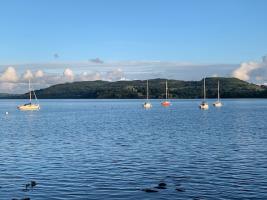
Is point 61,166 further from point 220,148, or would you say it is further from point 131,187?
point 220,148

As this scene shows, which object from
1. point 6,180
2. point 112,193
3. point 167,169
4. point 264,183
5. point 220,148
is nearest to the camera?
point 112,193

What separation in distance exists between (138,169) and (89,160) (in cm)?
844

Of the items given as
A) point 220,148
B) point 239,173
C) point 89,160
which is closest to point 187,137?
point 220,148

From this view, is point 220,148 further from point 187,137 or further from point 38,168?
point 38,168

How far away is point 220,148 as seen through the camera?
6031 centimetres

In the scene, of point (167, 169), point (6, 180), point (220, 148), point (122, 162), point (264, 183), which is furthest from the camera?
point (220, 148)

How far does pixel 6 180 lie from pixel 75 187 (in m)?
7.30

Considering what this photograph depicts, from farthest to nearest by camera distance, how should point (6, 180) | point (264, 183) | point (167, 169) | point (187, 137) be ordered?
point (187, 137)
point (167, 169)
point (6, 180)
point (264, 183)

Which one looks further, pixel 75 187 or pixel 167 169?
pixel 167 169

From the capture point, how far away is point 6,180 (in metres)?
39.0

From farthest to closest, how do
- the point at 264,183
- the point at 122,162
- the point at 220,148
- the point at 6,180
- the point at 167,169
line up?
1. the point at 220,148
2. the point at 122,162
3. the point at 167,169
4. the point at 6,180
5. the point at 264,183

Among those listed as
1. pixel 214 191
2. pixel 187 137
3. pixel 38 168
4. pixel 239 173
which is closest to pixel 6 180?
pixel 38 168

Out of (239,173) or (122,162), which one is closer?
(239,173)

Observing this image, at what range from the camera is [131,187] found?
117 feet
